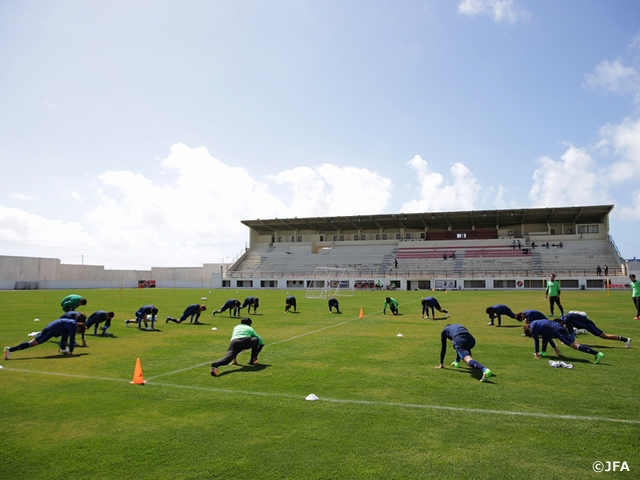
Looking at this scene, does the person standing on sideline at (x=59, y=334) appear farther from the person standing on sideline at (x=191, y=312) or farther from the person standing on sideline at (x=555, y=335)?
the person standing on sideline at (x=555, y=335)

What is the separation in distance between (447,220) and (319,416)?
69.5 meters

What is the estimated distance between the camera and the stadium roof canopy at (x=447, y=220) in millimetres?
65562

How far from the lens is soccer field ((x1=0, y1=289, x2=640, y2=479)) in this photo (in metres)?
4.74

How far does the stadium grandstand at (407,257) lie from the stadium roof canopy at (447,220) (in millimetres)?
165

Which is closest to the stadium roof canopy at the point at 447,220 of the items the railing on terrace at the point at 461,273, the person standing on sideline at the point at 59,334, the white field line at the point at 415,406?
the railing on terrace at the point at 461,273

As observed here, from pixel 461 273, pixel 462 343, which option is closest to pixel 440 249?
pixel 461 273

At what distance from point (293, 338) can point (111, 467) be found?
9737 millimetres

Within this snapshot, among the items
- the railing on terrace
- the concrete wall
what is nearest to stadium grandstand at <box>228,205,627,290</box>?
the railing on terrace

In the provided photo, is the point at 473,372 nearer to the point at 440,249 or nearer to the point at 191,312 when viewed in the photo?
the point at 191,312

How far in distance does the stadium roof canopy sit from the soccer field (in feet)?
197

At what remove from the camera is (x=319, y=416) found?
20.7 feet

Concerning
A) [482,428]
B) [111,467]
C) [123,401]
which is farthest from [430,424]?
[123,401]

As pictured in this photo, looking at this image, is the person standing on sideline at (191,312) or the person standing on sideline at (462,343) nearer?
the person standing on sideline at (462,343)

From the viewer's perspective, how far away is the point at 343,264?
70438mm
